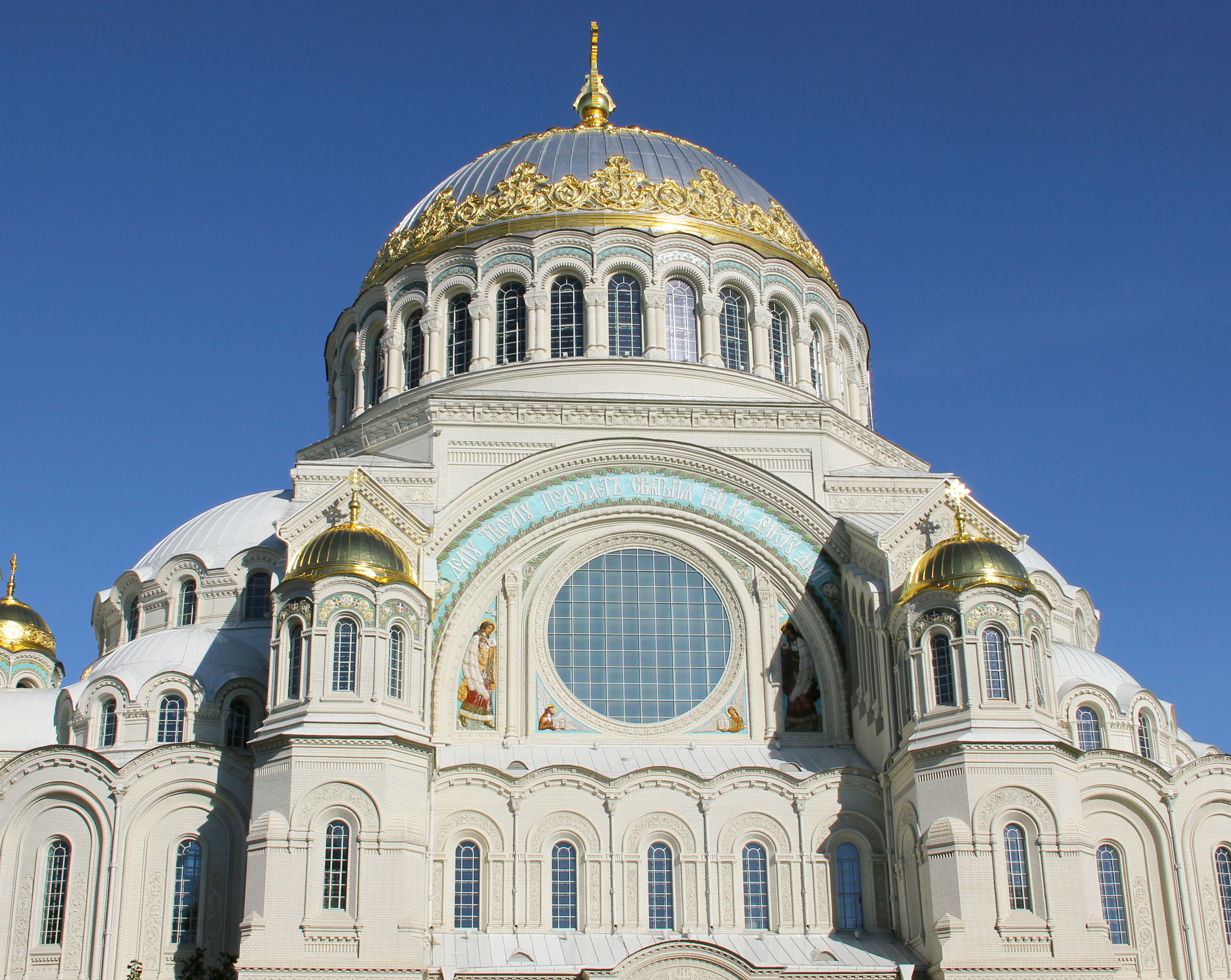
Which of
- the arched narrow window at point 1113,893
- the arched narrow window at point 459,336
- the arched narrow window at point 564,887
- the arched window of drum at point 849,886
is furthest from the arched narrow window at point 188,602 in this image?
the arched narrow window at point 1113,893

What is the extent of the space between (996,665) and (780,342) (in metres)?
11.6

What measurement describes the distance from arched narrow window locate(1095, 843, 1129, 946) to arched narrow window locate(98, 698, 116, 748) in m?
16.7

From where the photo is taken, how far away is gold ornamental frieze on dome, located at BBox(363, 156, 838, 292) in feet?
110

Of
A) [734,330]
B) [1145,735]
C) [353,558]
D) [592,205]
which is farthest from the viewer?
[592,205]

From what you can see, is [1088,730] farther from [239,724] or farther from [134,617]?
[134,617]

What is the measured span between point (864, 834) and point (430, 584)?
26.8 feet

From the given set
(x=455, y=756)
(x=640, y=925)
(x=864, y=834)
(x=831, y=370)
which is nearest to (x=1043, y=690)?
(x=864, y=834)

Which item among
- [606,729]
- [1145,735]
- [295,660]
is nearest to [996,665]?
[606,729]

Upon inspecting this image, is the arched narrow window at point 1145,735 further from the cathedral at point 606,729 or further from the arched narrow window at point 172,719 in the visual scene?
the arched narrow window at point 172,719

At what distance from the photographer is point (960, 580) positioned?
24.3 metres

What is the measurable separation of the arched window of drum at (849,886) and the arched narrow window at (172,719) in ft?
37.4

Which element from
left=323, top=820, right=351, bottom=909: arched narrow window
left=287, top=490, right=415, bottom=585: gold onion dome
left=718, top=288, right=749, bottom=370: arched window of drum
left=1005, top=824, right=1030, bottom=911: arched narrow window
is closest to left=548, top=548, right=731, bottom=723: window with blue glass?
left=287, top=490, right=415, bottom=585: gold onion dome

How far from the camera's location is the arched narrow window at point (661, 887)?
78.7 feet

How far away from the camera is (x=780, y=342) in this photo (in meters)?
33.6
